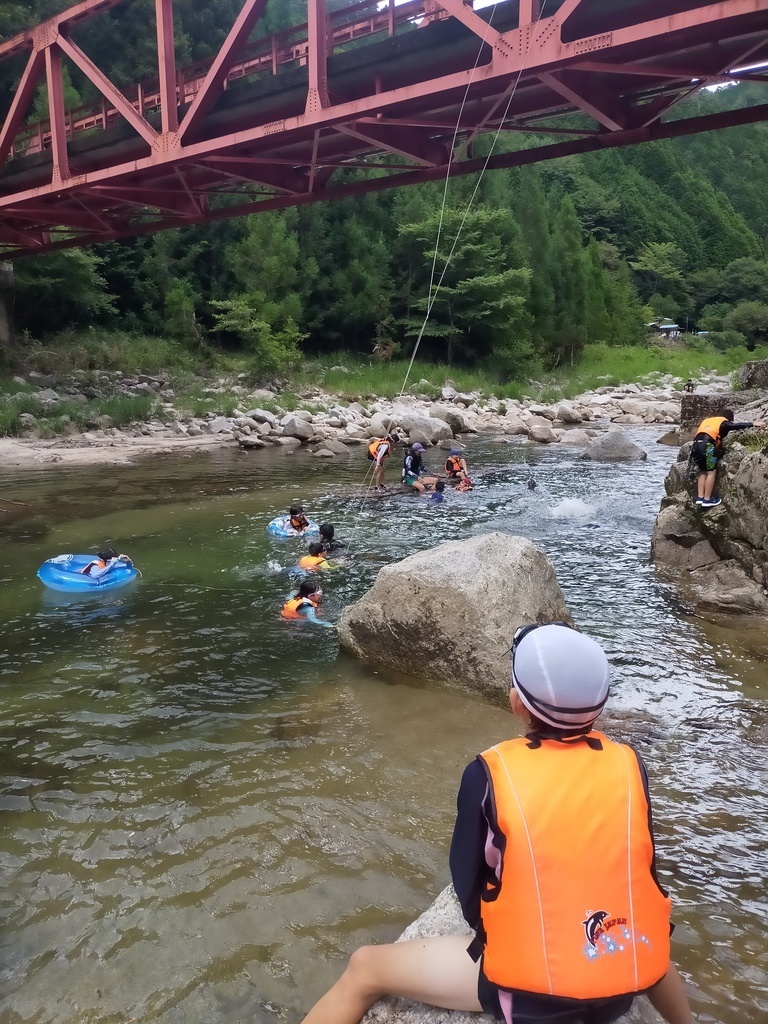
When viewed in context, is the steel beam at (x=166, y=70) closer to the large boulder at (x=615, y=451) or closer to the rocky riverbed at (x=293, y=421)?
the rocky riverbed at (x=293, y=421)

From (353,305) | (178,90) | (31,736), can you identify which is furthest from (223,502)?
(353,305)

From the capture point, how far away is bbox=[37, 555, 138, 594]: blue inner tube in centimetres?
827

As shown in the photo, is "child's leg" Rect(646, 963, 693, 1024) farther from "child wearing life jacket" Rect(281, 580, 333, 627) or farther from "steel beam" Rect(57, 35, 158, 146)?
"steel beam" Rect(57, 35, 158, 146)

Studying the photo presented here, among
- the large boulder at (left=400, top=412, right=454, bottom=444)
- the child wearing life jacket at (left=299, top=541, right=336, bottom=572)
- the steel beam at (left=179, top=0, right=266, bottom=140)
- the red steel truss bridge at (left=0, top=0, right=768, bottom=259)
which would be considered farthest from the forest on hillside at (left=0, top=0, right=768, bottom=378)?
the child wearing life jacket at (left=299, top=541, right=336, bottom=572)

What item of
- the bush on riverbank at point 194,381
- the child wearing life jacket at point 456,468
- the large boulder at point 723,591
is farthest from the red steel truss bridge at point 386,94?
the bush on riverbank at point 194,381

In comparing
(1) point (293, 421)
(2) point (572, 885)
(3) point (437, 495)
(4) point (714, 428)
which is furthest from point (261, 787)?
(1) point (293, 421)

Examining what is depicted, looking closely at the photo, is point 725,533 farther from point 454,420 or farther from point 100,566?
point 454,420

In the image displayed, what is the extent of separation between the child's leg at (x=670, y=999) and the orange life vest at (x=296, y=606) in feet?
18.2

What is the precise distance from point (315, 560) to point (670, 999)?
23.7ft

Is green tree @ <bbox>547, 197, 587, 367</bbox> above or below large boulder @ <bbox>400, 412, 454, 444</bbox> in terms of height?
above

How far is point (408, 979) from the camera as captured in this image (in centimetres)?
215

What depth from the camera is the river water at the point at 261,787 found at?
2.98 m

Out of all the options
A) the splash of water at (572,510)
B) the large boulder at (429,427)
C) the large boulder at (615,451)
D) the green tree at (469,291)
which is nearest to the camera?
the splash of water at (572,510)

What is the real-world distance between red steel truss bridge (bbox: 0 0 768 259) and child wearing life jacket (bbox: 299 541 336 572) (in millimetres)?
5819
